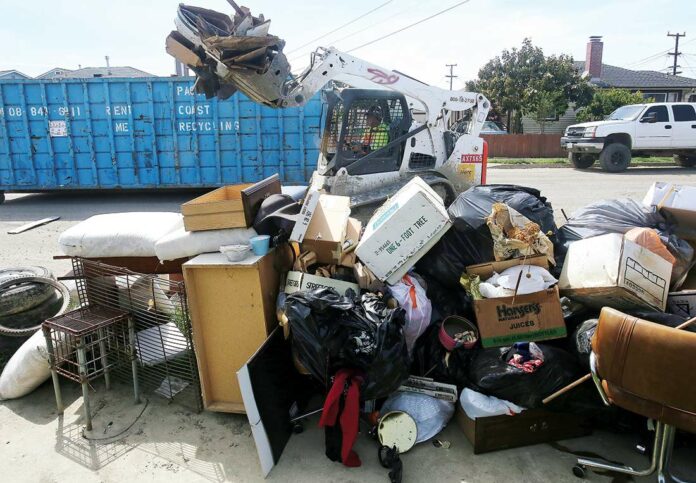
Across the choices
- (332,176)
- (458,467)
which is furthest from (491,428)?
(332,176)

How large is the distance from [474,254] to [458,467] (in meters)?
1.35

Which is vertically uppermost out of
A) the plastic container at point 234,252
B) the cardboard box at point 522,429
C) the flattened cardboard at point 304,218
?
the flattened cardboard at point 304,218

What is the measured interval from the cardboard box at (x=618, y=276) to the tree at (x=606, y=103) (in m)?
21.6

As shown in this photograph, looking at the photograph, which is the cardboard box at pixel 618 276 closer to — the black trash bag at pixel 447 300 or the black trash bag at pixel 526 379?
the black trash bag at pixel 526 379

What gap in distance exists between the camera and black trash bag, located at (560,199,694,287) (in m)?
3.08

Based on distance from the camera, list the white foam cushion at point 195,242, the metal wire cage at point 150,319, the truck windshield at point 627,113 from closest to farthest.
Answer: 1. the white foam cushion at point 195,242
2. the metal wire cage at point 150,319
3. the truck windshield at point 627,113

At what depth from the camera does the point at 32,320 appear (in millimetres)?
3627

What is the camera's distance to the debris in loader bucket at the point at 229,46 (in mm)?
3730

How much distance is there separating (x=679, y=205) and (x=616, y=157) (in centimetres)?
1148

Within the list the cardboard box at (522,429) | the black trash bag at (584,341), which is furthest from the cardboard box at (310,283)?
the black trash bag at (584,341)

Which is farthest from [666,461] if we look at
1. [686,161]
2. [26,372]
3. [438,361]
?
[686,161]

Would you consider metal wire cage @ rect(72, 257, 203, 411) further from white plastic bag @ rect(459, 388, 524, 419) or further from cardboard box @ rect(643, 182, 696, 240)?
cardboard box @ rect(643, 182, 696, 240)

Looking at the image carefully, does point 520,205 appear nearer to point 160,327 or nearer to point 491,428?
point 491,428

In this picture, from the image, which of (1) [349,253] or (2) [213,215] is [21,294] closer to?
(2) [213,215]
